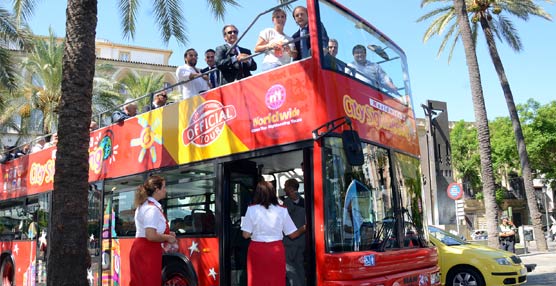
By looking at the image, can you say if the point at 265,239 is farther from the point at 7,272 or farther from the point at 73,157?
the point at 7,272

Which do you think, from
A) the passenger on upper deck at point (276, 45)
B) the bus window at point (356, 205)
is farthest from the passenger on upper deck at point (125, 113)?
the bus window at point (356, 205)

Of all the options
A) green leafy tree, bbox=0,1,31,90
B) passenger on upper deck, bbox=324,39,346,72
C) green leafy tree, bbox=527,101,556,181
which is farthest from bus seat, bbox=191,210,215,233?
green leafy tree, bbox=527,101,556,181

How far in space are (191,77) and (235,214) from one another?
2369mm

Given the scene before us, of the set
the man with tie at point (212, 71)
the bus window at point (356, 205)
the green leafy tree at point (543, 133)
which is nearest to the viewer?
the bus window at point (356, 205)

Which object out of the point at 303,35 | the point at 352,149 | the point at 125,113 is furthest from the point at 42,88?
the point at 352,149

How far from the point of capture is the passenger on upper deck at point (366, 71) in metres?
6.38

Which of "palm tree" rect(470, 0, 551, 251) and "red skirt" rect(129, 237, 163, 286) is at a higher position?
"palm tree" rect(470, 0, 551, 251)

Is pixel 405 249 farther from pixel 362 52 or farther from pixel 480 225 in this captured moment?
pixel 480 225

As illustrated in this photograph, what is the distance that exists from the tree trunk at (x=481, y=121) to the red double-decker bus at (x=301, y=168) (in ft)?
32.0

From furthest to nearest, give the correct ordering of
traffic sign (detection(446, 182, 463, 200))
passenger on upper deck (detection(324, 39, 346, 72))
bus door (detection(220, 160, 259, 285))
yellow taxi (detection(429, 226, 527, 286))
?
traffic sign (detection(446, 182, 463, 200)), yellow taxi (detection(429, 226, 527, 286)), bus door (detection(220, 160, 259, 285)), passenger on upper deck (detection(324, 39, 346, 72))

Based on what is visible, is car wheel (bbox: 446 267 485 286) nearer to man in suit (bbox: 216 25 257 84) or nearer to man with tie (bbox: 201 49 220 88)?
man in suit (bbox: 216 25 257 84)

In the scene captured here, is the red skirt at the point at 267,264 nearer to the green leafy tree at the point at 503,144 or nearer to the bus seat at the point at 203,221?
the bus seat at the point at 203,221

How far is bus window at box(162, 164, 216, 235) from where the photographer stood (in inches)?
266

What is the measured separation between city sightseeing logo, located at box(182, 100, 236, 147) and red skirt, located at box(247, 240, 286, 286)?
1.96m
